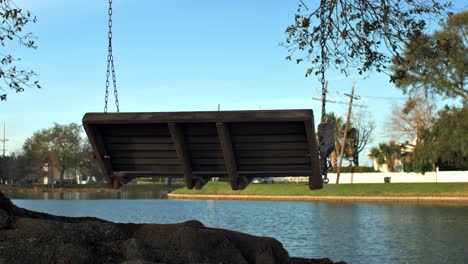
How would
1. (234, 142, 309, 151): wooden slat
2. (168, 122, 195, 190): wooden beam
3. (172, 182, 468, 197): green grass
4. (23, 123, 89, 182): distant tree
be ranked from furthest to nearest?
(23, 123, 89, 182): distant tree → (172, 182, 468, 197): green grass → (234, 142, 309, 151): wooden slat → (168, 122, 195, 190): wooden beam

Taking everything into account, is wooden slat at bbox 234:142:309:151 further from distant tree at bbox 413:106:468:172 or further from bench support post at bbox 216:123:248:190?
distant tree at bbox 413:106:468:172

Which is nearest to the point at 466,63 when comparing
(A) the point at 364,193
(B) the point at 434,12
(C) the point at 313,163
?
(A) the point at 364,193

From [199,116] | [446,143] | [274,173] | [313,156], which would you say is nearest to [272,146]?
[274,173]

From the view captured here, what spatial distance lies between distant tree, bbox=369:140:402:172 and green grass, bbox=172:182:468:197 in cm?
1369

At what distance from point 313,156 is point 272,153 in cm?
60

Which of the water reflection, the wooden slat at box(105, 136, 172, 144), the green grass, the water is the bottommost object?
the water reflection

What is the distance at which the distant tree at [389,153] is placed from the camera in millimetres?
75312

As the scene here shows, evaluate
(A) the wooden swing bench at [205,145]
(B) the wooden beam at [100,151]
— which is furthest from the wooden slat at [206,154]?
(B) the wooden beam at [100,151]

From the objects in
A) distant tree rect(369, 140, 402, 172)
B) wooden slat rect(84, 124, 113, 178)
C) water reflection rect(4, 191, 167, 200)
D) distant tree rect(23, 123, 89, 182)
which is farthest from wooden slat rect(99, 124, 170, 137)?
distant tree rect(23, 123, 89, 182)

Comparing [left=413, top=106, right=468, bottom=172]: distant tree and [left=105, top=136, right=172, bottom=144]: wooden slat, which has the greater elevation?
[left=413, top=106, right=468, bottom=172]: distant tree

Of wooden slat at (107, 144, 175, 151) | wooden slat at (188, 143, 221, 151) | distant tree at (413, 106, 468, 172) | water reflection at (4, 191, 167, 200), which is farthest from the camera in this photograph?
water reflection at (4, 191, 167, 200)

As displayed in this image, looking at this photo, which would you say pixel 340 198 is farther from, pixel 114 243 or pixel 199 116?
pixel 114 243

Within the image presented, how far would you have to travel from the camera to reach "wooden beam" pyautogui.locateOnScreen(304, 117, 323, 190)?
321 inches

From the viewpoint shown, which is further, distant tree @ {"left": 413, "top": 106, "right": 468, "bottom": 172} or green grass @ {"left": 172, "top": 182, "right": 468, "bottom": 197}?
green grass @ {"left": 172, "top": 182, "right": 468, "bottom": 197}
